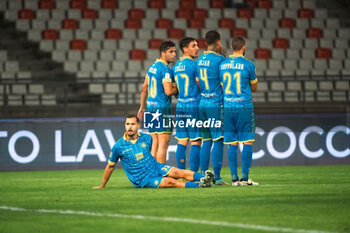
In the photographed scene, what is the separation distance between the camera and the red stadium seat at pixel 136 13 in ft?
65.1

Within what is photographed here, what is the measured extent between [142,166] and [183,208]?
2.25 m

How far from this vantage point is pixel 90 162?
13.7 metres

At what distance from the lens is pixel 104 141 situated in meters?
13.7

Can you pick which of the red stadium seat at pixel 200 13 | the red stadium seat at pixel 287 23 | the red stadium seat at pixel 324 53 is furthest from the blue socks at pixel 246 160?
the red stadium seat at pixel 287 23

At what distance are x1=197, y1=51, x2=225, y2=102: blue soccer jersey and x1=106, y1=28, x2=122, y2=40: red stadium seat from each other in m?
10.4

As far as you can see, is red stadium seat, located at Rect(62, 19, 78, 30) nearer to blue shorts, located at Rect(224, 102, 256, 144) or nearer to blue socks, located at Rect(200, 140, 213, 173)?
blue socks, located at Rect(200, 140, 213, 173)

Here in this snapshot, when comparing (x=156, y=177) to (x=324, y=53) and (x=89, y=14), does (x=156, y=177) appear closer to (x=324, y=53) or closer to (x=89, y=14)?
(x=89, y=14)

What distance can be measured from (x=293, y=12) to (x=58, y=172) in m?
11.0

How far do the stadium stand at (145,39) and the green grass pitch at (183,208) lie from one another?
28.1 feet

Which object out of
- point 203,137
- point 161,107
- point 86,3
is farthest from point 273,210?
point 86,3

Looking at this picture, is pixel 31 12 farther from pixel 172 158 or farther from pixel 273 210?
pixel 273 210

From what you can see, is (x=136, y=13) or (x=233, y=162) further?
(x=136, y=13)

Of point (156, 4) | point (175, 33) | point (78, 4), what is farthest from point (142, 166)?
point (156, 4)

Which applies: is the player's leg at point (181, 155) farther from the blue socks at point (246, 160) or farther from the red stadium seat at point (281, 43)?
the red stadium seat at point (281, 43)
